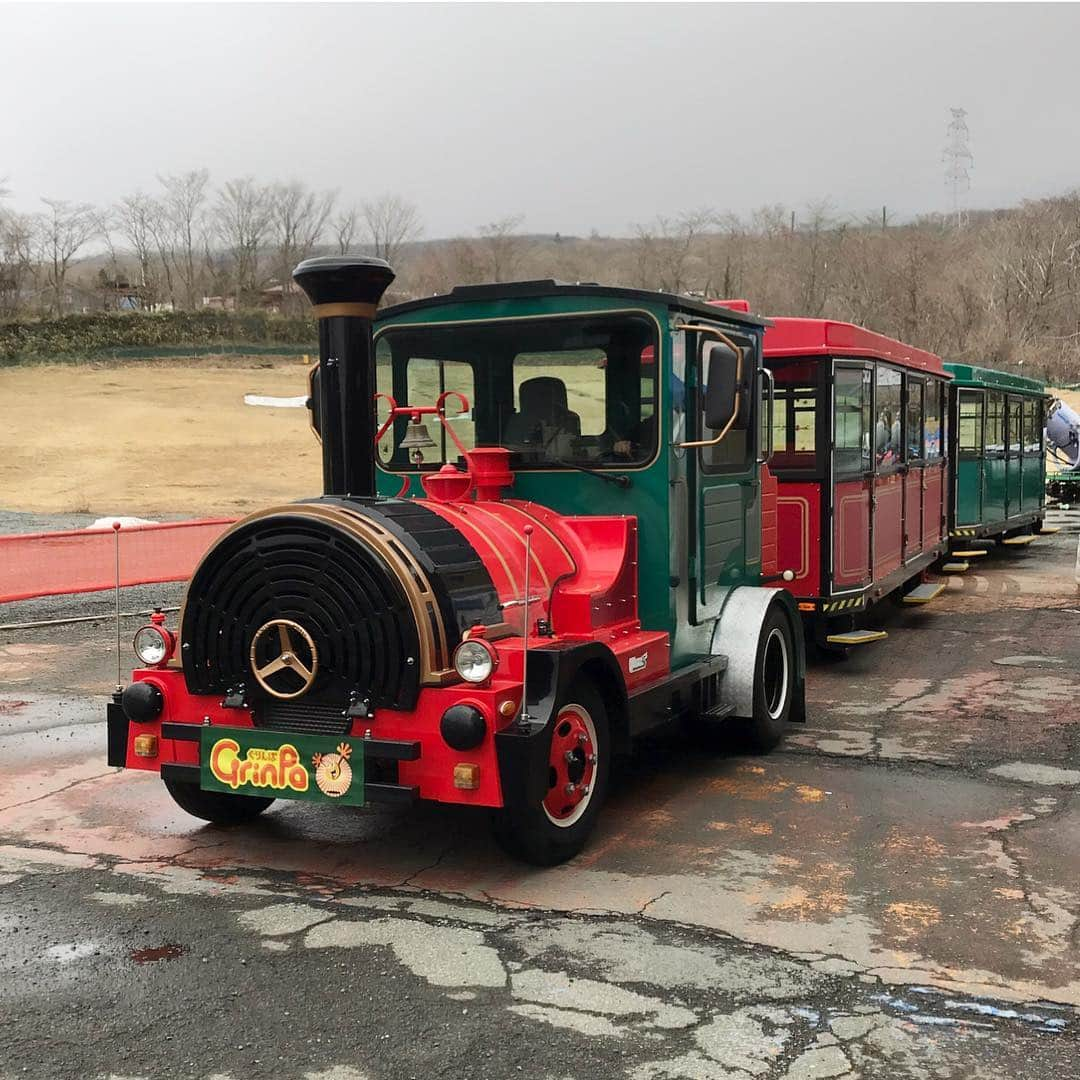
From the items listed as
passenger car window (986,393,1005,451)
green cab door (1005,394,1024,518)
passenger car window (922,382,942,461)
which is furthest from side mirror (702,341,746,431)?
green cab door (1005,394,1024,518)

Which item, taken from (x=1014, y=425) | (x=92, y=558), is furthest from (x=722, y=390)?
(x=1014, y=425)

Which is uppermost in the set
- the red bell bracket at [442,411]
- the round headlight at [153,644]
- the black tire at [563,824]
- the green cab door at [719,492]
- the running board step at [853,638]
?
the red bell bracket at [442,411]

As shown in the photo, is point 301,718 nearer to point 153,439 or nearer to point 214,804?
point 214,804

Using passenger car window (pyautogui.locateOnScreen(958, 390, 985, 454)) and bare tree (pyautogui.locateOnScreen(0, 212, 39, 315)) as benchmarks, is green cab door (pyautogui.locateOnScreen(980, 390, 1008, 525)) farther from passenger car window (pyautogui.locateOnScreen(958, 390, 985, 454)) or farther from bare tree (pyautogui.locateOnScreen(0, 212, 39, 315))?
bare tree (pyautogui.locateOnScreen(0, 212, 39, 315))

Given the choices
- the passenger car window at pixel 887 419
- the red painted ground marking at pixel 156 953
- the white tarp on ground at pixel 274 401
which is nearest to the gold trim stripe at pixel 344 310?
the red painted ground marking at pixel 156 953

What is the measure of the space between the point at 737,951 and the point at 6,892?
277 cm

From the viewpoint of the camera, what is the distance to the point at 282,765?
4.54m

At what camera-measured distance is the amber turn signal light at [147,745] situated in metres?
4.89

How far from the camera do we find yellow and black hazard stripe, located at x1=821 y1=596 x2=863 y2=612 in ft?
29.5

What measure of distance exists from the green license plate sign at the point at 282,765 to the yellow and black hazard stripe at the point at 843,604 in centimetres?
539

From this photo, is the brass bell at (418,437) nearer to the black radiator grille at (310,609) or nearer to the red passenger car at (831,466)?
the black radiator grille at (310,609)

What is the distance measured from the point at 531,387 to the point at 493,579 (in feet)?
4.40

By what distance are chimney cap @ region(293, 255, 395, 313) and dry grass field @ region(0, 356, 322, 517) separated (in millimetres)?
20335

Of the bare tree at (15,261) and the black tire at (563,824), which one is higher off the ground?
the bare tree at (15,261)
